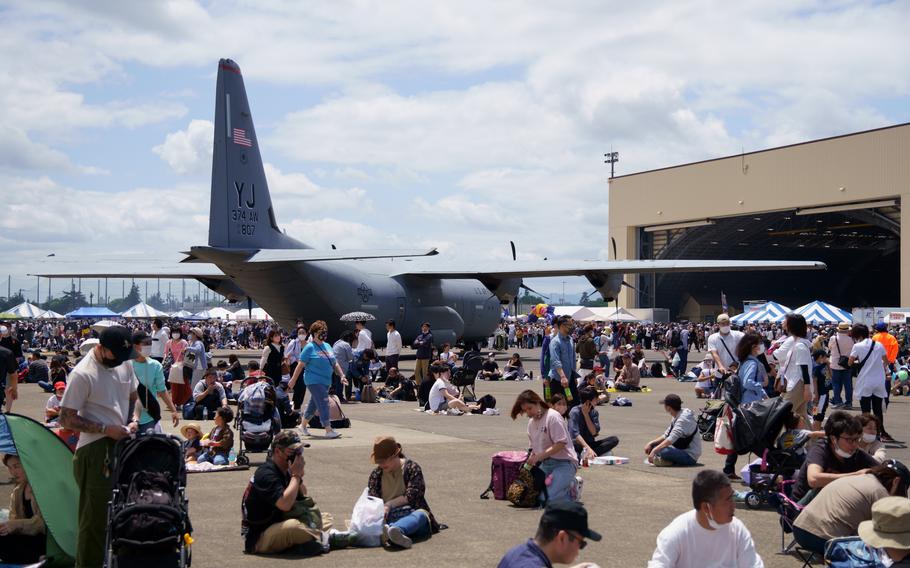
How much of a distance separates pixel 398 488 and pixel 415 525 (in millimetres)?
433

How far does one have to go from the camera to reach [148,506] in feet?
17.4

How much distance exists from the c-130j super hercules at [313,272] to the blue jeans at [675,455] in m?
9.68

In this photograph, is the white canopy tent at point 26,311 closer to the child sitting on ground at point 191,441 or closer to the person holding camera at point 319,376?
the person holding camera at point 319,376

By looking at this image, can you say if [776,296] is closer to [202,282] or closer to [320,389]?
[202,282]

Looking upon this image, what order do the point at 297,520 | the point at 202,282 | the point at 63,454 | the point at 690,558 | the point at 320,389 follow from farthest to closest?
the point at 202,282 < the point at 320,389 < the point at 297,520 < the point at 63,454 < the point at 690,558

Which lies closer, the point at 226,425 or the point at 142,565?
the point at 142,565

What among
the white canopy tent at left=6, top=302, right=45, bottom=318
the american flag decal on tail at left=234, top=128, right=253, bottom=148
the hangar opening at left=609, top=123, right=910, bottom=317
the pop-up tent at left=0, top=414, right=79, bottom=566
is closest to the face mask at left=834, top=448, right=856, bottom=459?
the pop-up tent at left=0, top=414, right=79, bottom=566

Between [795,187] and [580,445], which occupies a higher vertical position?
[795,187]

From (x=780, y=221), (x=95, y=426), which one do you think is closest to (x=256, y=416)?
(x=95, y=426)

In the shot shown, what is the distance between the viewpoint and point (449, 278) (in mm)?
32219

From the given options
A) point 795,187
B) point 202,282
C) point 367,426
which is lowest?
point 367,426

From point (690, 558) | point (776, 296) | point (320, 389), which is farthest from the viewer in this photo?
point (776, 296)

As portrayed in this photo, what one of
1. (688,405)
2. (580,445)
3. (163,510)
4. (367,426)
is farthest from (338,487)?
(688,405)

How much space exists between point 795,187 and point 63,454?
49451 millimetres
